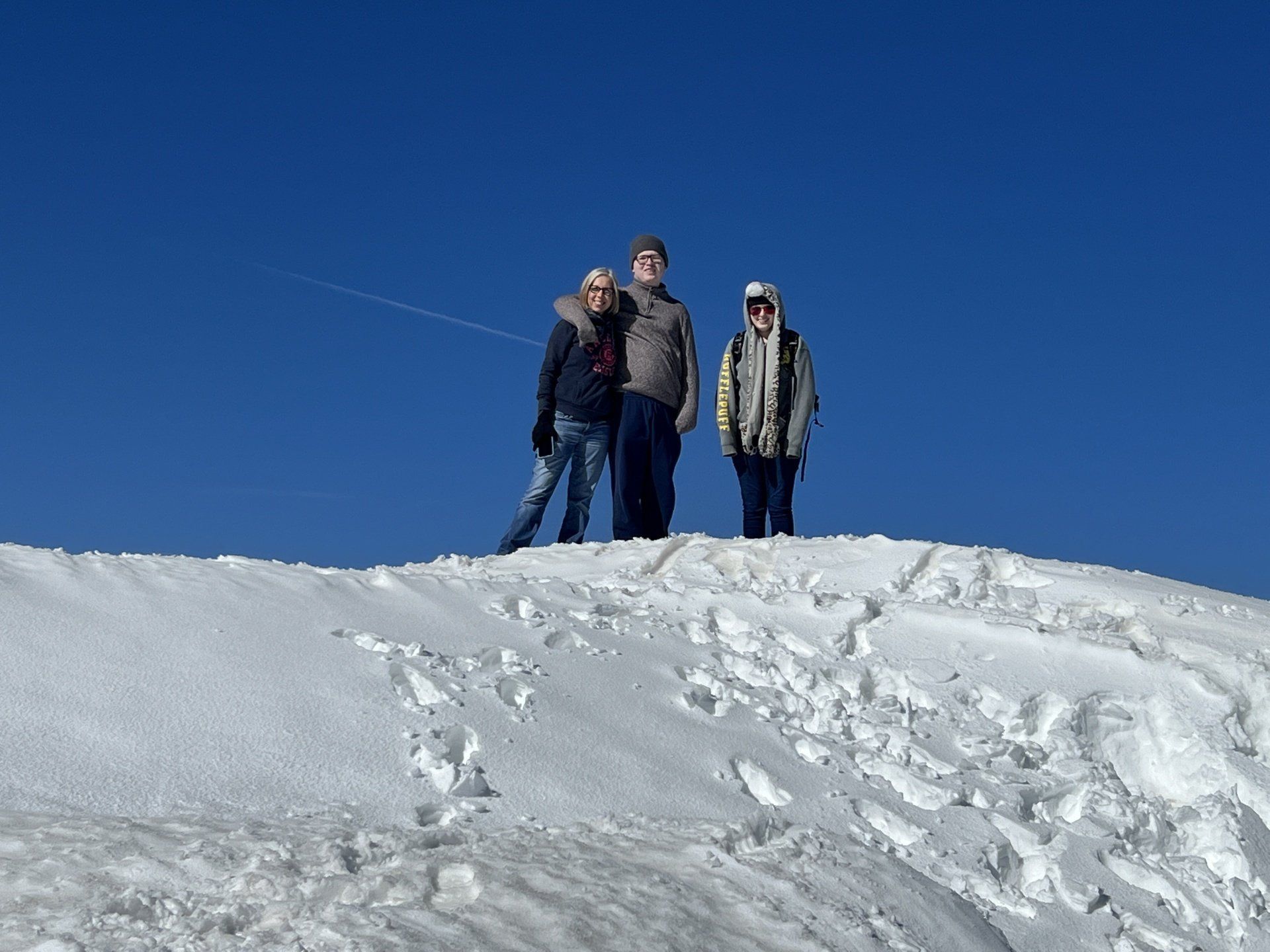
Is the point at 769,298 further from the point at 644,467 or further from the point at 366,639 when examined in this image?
the point at 366,639

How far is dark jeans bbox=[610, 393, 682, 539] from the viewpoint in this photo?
6.39 meters

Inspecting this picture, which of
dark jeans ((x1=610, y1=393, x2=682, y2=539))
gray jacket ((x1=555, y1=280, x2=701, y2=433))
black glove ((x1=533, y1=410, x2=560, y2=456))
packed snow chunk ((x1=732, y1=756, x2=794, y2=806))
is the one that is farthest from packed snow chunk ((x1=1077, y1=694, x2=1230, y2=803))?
black glove ((x1=533, y1=410, x2=560, y2=456))

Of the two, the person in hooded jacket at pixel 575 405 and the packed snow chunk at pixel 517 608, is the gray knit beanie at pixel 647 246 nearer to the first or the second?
the person in hooded jacket at pixel 575 405

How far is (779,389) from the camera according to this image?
6.45 meters

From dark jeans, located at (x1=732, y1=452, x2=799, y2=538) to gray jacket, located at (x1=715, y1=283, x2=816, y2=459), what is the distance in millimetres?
79

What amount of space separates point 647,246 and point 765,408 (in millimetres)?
1248

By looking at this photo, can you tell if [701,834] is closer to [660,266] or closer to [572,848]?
[572,848]

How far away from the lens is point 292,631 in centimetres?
338

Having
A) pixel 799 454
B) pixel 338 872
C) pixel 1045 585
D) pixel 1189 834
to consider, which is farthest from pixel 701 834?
pixel 799 454

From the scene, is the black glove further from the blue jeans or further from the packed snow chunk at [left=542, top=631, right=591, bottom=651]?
the packed snow chunk at [left=542, top=631, right=591, bottom=651]

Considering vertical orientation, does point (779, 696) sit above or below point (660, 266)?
below

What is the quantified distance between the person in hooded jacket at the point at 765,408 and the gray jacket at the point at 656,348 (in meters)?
0.22

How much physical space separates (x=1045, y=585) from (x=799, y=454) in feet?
6.42

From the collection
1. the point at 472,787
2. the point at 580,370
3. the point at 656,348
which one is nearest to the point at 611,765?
the point at 472,787
